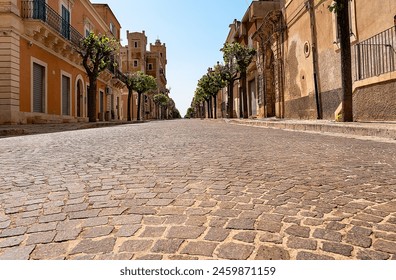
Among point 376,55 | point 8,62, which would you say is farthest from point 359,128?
point 8,62

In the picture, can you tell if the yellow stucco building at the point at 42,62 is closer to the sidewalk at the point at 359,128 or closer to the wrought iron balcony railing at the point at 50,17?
the wrought iron balcony railing at the point at 50,17

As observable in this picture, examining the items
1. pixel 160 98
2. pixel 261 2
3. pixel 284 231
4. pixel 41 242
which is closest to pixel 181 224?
pixel 284 231

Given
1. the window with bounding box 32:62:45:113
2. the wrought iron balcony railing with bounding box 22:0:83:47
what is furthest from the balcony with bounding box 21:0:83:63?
the window with bounding box 32:62:45:113

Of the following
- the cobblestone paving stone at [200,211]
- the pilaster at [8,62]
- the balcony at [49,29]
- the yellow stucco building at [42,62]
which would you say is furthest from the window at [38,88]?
the cobblestone paving stone at [200,211]

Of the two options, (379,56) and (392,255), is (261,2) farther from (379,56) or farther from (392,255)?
(392,255)

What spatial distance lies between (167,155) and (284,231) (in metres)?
3.51

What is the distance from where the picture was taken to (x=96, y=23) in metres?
30.7

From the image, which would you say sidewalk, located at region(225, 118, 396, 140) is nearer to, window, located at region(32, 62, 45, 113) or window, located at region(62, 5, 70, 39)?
window, located at region(32, 62, 45, 113)

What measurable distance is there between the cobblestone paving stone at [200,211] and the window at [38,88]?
15.7m

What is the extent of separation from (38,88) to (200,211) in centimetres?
1928

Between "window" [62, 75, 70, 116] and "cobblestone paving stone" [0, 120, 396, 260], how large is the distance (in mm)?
19501

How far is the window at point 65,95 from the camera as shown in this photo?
22266mm

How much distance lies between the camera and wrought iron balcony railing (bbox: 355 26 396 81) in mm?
10297

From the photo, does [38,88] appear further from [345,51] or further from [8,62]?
[345,51]
